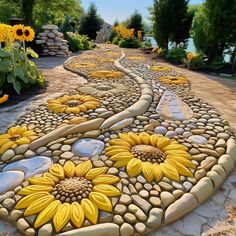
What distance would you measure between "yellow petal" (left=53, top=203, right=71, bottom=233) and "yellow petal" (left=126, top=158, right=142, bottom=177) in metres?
0.71

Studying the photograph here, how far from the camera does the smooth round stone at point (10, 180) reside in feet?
8.16

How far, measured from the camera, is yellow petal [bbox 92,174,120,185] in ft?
8.25

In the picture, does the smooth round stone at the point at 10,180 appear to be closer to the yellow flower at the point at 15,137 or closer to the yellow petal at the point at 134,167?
the yellow flower at the point at 15,137

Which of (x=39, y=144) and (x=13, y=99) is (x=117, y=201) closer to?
(x=39, y=144)

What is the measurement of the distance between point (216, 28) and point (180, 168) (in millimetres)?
7482

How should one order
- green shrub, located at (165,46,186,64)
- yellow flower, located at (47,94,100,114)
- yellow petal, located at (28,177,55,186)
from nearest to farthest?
yellow petal, located at (28,177,55,186) < yellow flower, located at (47,94,100,114) < green shrub, located at (165,46,186,64)

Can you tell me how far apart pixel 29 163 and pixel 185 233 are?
1.67 metres

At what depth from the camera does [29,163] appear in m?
2.84

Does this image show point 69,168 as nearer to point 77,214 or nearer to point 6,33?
point 77,214

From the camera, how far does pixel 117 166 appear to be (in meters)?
2.77

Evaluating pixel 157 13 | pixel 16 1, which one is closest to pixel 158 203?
pixel 157 13

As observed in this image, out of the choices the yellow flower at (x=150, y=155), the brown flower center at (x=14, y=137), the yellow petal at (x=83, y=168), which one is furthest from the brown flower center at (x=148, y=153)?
the brown flower center at (x=14, y=137)


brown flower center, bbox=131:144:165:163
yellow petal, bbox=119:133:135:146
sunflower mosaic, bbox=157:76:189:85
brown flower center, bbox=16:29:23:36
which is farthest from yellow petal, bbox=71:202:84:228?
sunflower mosaic, bbox=157:76:189:85

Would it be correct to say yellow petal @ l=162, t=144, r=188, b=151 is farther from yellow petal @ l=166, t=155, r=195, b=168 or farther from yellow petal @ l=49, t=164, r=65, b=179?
yellow petal @ l=49, t=164, r=65, b=179
